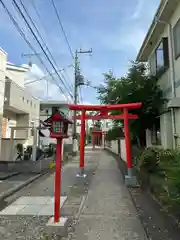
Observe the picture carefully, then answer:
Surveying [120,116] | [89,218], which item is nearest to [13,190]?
[89,218]

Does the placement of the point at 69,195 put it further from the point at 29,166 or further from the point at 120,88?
the point at 29,166

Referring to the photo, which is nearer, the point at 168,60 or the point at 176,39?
the point at 176,39

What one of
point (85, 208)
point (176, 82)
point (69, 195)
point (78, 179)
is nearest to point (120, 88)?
point (176, 82)

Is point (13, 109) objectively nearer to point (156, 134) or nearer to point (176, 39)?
point (156, 134)

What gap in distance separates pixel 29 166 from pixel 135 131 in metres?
6.28

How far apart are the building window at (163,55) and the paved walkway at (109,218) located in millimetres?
5639

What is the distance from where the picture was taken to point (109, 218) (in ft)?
18.3

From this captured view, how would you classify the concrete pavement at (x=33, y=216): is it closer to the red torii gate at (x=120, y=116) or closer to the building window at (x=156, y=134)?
the red torii gate at (x=120, y=116)

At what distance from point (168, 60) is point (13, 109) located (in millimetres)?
9775

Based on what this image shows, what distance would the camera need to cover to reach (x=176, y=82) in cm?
927

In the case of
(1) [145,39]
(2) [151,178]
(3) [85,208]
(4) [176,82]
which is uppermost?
(1) [145,39]

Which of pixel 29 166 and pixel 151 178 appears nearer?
pixel 151 178

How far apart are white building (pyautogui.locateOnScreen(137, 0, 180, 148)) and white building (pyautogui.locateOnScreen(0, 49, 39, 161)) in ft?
24.5

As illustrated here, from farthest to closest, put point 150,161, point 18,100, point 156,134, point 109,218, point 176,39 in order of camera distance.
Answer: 1. point 18,100
2. point 156,134
3. point 176,39
4. point 150,161
5. point 109,218
